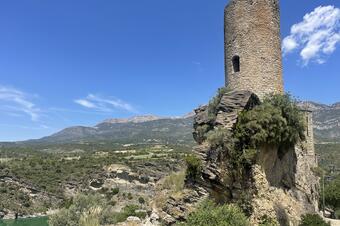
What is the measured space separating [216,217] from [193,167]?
251 centimetres

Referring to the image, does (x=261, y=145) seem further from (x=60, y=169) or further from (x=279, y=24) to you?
(x=60, y=169)

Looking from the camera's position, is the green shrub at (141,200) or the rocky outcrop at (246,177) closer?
the rocky outcrop at (246,177)

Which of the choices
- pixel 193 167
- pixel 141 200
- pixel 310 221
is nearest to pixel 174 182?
pixel 193 167

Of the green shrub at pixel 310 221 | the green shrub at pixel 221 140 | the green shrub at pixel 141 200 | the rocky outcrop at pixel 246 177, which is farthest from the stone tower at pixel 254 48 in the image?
the green shrub at pixel 141 200

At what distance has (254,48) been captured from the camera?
1803cm

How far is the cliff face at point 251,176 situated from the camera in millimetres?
14680

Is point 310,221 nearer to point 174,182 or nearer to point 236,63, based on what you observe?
point 174,182

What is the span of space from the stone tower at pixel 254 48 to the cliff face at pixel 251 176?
1632mm

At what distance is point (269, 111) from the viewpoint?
51.5ft

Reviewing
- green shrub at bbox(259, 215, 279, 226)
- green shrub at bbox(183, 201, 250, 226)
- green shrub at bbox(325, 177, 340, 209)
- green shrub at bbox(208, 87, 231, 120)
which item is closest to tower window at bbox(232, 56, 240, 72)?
green shrub at bbox(208, 87, 231, 120)

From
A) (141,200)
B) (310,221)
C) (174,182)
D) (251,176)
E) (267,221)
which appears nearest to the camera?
(267,221)

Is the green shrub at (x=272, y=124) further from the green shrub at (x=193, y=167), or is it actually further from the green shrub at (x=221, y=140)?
the green shrub at (x=193, y=167)

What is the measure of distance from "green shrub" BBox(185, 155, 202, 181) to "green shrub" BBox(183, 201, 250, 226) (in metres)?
1.70

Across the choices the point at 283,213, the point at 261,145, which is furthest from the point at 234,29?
the point at 283,213
